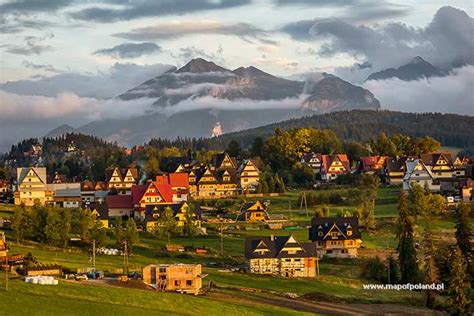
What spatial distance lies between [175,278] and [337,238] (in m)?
27.3

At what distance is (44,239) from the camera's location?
84.1 metres

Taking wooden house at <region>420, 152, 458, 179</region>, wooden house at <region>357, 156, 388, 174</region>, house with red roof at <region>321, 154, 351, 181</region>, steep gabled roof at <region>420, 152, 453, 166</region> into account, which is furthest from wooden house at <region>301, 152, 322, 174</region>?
wooden house at <region>420, 152, 458, 179</region>

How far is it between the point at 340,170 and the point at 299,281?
75.2 meters

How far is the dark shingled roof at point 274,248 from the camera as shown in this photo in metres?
77.5

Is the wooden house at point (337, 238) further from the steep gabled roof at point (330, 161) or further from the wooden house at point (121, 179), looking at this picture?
the steep gabled roof at point (330, 161)

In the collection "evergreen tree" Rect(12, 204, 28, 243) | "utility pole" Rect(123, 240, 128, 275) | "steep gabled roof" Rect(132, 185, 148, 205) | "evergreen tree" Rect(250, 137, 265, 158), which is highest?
"evergreen tree" Rect(250, 137, 265, 158)

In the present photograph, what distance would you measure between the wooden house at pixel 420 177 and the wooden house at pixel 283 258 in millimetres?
52932

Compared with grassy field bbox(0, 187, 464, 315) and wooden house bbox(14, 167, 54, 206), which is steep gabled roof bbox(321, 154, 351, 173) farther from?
wooden house bbox(14, 167, 54, 206)

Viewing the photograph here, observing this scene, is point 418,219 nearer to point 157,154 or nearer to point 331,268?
point 331,268

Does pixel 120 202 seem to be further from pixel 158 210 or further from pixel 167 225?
pixel 167 225

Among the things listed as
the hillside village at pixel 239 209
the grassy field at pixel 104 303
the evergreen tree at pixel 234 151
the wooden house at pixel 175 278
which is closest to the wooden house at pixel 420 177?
the hillside village at pixel 239 209

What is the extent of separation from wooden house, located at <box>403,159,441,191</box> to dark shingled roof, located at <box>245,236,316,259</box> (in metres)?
52.3

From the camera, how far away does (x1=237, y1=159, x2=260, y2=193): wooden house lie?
455 ft

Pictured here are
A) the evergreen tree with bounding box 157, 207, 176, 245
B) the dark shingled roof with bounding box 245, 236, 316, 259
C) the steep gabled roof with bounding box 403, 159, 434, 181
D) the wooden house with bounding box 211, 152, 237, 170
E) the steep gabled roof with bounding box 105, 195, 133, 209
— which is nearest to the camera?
the dark shingled roof with bounding box 245, 236, 316, 259
